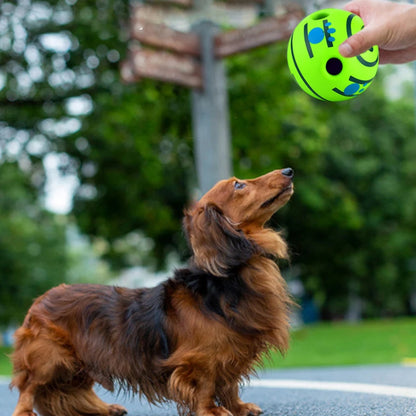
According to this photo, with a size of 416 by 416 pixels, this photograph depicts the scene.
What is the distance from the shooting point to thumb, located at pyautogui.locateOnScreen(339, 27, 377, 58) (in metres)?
2.89

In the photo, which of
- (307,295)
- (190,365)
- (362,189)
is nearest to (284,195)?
(190,365)

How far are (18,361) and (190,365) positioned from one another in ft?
3.96

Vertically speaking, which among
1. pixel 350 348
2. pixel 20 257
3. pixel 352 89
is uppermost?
pixel 352 89

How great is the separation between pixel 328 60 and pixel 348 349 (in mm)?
9890

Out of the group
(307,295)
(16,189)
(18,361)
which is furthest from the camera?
(307,295)

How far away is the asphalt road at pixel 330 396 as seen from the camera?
12.5 ft

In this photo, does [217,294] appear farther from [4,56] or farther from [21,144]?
[21,144]

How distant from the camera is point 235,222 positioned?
385 cm

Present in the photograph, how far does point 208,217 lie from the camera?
383cm

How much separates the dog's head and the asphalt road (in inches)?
39.1

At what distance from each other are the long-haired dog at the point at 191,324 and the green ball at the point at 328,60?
565mm

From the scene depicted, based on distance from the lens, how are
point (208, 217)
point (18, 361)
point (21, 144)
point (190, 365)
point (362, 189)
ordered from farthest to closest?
point (362, 189) < point (21, 144) < point (18, 361) < point (208, 217) < point (190, 365)

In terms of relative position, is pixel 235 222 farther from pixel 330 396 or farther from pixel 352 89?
pixel 330 396

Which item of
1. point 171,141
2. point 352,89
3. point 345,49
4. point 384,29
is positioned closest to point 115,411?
point 352,89
